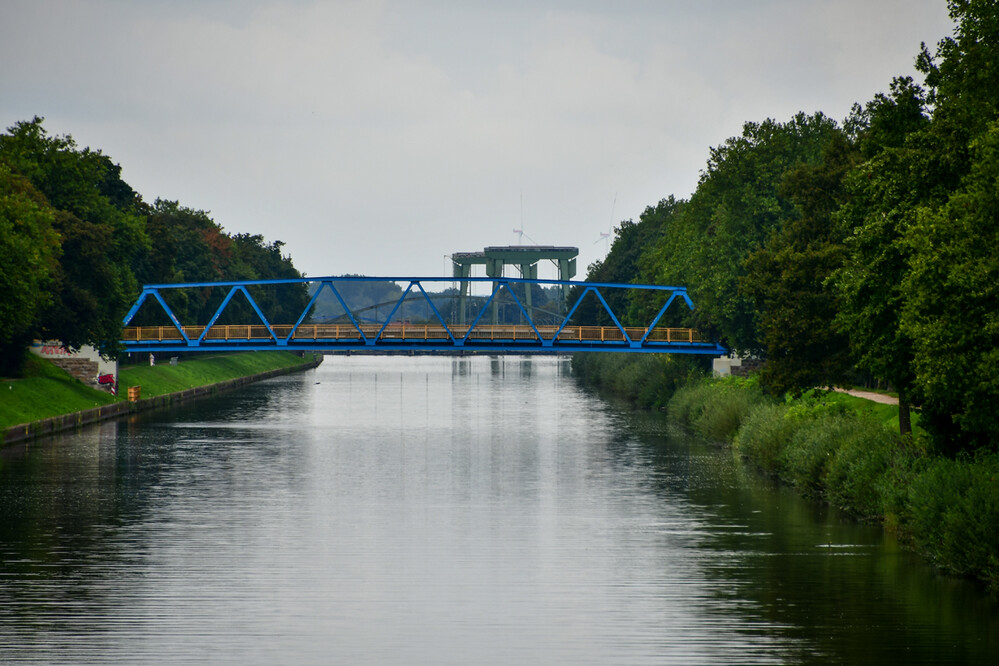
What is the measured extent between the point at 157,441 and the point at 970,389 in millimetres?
48407

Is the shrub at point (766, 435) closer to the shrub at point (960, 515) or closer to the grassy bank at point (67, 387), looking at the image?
the shrub at point (960, 515)

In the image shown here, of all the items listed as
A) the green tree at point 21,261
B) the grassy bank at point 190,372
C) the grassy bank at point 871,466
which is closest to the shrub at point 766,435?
the grassy bank at point 871,466

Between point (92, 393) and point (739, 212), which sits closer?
point (739, 212)

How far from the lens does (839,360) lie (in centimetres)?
5272

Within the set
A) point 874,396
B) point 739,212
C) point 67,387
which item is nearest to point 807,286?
point 874,396

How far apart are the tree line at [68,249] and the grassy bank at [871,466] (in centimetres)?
3789

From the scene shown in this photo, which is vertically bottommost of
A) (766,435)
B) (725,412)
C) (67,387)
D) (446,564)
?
(446,564)

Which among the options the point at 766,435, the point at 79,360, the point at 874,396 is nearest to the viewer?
the point at 766,435

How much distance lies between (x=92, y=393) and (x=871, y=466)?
58.9 meters

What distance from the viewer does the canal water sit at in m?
26.0

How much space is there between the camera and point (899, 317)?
127 feet

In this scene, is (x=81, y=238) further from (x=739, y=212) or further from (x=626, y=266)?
(x=626, y=266)

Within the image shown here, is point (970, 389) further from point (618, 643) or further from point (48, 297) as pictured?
point (48, 297)

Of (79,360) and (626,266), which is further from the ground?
(626,266)
